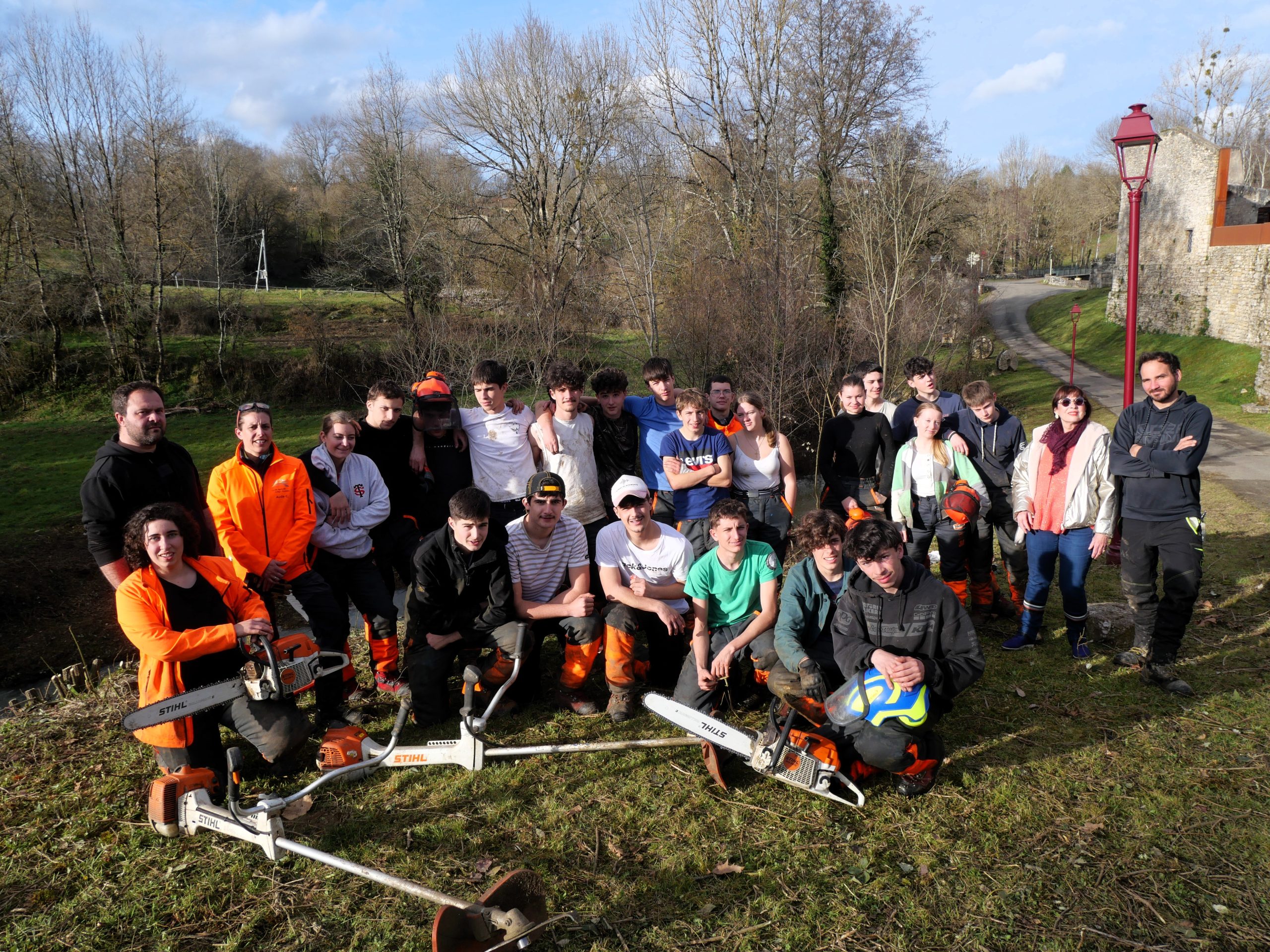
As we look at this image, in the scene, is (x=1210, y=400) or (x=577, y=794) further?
(x=1210, y=400)

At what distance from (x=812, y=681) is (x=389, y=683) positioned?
8.51 feet

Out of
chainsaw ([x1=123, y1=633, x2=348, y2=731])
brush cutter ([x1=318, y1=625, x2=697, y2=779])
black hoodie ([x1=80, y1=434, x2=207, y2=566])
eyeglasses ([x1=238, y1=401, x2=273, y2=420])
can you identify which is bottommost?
brush cutter ([x1=318, y1=625, x2=697, y2=779])

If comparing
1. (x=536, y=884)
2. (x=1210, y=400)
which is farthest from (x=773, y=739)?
(x=1210, y=400)

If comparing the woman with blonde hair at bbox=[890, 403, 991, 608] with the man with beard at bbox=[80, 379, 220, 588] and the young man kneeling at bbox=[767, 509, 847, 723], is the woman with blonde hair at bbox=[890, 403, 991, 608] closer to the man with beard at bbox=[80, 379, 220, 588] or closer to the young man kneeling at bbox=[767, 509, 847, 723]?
the young man kneeling at bbox=[767, 509, 847, 723]

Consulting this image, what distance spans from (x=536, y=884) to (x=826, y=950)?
1.06m

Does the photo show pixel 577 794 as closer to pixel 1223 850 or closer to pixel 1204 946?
pixel 1204 946

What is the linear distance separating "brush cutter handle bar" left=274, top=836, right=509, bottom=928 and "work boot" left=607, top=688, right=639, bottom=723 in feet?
5.04

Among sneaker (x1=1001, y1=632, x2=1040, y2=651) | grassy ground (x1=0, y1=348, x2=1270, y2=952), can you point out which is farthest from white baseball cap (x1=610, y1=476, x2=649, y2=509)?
sneaker (x1=1001, y1=632, x2=1040, y2=651)

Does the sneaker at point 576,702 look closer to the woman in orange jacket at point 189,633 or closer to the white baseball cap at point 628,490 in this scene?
the white baseball cap at point 628,490

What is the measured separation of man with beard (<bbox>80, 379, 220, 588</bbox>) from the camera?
3.83 metres

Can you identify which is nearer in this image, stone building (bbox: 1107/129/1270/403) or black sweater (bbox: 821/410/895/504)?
black sweater (bbox: 821/410/895/504)

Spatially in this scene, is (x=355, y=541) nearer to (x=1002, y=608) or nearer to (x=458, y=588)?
(x=458, y=588)

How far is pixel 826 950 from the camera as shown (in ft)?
8.79

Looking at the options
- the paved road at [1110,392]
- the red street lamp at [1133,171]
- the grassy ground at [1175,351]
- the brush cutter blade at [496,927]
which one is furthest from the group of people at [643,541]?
the grassy ground at [1175,351]
